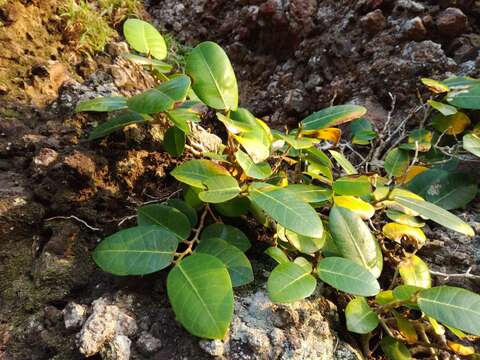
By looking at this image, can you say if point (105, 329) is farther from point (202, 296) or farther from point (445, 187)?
point (445, 187)

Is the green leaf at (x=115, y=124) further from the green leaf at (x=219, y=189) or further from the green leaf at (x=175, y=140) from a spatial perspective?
the green leaf at (x=219, y=189)

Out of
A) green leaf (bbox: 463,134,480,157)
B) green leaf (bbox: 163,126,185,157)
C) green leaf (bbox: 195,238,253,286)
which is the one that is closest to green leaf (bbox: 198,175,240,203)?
green leaf (bbox: 195,238,253,286)

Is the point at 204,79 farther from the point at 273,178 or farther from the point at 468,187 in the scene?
the point at 468,187

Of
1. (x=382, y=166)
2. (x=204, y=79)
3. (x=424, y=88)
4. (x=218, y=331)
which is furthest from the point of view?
(x=424, y=88)

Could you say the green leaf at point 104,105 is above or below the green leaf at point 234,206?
above

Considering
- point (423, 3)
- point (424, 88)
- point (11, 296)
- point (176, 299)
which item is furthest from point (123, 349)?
point (423, 3)

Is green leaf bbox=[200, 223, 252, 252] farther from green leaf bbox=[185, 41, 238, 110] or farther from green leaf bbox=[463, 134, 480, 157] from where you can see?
green leaf bbox=[463, 134, 480, 157]

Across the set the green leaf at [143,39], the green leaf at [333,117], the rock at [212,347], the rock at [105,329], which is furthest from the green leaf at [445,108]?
the rock at [105,329]
